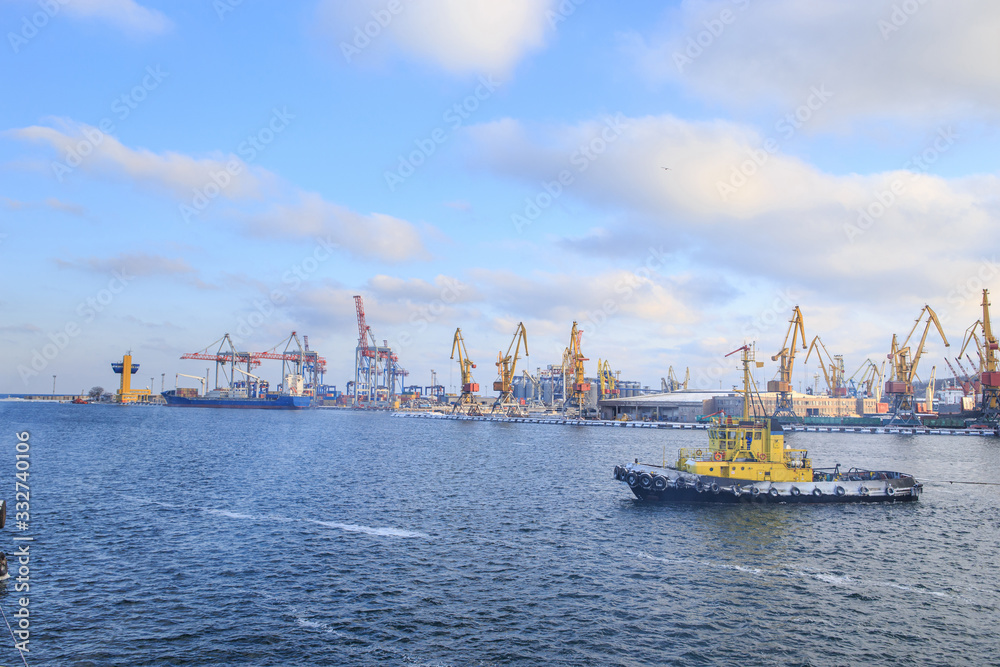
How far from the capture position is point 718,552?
36.4 meters

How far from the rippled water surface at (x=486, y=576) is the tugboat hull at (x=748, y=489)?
125 centimetres

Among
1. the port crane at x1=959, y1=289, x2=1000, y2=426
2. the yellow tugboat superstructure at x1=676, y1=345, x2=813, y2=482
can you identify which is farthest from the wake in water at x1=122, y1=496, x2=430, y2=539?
the port crane at x1=959, y1=289, x2=1000, y2=426

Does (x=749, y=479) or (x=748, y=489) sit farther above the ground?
(x=749, y=479)

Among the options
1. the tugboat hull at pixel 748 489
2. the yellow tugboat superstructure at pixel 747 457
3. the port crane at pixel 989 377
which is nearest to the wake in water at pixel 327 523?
the tugboat hull at pixel 748 489

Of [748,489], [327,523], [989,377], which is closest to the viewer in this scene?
[327,523]

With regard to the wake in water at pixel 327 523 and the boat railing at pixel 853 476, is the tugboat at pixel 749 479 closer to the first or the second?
the boat railing at pixel 853 476

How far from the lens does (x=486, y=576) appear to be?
31500 millimetres

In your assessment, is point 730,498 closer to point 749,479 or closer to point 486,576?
point 749,479

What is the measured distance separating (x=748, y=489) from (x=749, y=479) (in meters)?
0.97

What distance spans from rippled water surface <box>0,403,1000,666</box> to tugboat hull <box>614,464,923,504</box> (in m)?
1.25

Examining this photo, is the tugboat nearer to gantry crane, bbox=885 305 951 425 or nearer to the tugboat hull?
the tugboat hull

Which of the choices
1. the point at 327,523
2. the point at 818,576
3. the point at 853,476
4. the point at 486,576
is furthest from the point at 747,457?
the point at 327,523

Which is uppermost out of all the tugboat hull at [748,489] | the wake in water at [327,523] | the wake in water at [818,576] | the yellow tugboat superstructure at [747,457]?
the yellow tugboat superstructure at [747,457]

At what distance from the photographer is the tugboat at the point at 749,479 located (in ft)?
167
